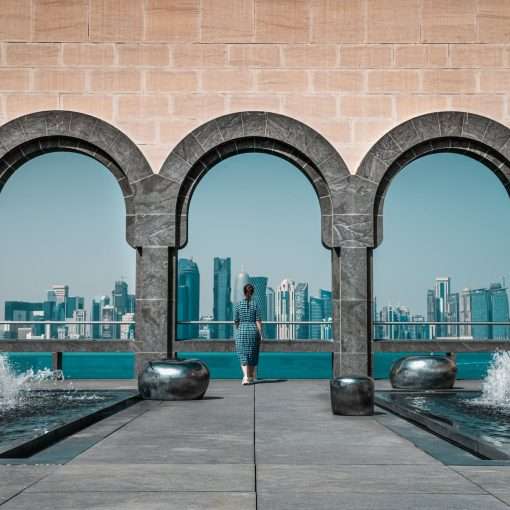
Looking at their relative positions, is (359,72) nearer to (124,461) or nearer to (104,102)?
(104,102)

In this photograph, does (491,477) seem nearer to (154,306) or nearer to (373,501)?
(373,501)

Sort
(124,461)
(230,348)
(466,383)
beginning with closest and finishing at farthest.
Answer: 1. (124,461)
2. (466,383)
3. (230,348)

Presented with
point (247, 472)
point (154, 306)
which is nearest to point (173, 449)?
point (247, 472)

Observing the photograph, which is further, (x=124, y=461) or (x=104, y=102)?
(x=104, y=102)

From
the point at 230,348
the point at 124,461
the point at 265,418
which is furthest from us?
the point at 230,348

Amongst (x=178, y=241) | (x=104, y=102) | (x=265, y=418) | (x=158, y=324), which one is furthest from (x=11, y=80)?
(x=265, y=418)

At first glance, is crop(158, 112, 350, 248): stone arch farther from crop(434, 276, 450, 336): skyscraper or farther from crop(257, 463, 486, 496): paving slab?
crop(434, 276, 450, 336): skyscraper

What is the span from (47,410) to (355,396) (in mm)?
4017

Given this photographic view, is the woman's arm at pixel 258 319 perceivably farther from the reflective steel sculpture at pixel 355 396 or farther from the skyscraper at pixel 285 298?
the skyscraper at pixel 285 298

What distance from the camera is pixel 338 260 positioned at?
17.3 m

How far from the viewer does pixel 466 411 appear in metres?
10.7

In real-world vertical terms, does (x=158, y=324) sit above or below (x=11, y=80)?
below

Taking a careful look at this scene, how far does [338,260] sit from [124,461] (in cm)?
1060

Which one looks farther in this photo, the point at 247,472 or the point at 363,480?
the point at 247,472
